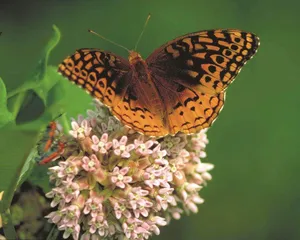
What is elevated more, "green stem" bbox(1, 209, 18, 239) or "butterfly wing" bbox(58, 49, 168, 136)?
"butterfly wing" bbox(58, 49, 168, 136)

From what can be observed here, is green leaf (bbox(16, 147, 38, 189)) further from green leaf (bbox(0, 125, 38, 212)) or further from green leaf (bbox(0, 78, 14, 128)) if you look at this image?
green leaf (bbox(0, 78, 14, 128))

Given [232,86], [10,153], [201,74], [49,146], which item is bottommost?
[232,86]

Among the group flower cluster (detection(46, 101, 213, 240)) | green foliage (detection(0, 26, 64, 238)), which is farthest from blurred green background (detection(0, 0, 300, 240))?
flower cluster (detection(46, 101, 213, 240))

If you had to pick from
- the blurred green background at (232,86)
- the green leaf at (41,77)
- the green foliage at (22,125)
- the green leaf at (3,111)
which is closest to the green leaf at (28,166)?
the green foliage at (22,125)

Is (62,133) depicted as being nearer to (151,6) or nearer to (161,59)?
(161,59)

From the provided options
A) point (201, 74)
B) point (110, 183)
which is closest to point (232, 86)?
point (201, 74)

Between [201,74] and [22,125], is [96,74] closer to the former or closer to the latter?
[22,125]
